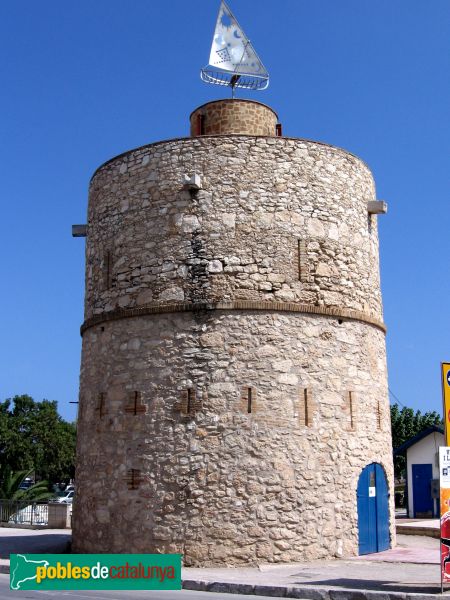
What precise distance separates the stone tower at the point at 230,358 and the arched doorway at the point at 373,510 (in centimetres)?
26

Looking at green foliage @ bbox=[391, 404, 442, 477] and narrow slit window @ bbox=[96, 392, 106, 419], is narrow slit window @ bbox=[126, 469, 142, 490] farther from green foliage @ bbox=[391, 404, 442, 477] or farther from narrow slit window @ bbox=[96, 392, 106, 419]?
green foliage @ bbox=[391, 404, 442, 477]

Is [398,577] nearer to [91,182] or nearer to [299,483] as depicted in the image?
[299,483]

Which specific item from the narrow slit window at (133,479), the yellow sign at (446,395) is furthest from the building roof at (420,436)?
the yellow sign at (446,395)

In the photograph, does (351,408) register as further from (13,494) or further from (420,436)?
(13,494)

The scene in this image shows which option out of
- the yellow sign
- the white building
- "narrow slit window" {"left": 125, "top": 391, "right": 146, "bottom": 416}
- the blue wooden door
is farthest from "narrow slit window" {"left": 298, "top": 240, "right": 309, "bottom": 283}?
the blue wooden door

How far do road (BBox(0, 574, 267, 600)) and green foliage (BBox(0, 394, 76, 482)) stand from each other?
3867 centimetres

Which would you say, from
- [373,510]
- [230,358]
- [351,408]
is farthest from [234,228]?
[373,510]

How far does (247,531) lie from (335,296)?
5.01m

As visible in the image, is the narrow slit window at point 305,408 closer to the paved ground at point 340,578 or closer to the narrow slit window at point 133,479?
the paved ground at point 340,578

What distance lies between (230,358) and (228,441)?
157 centimetres

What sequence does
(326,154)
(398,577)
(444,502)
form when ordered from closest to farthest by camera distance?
(444,502)
(398,577)
(326,154)

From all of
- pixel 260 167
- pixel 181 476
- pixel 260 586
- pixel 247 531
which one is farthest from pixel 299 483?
pixel 260 167

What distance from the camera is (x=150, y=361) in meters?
14.8

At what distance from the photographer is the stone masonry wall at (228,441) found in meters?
13.8
